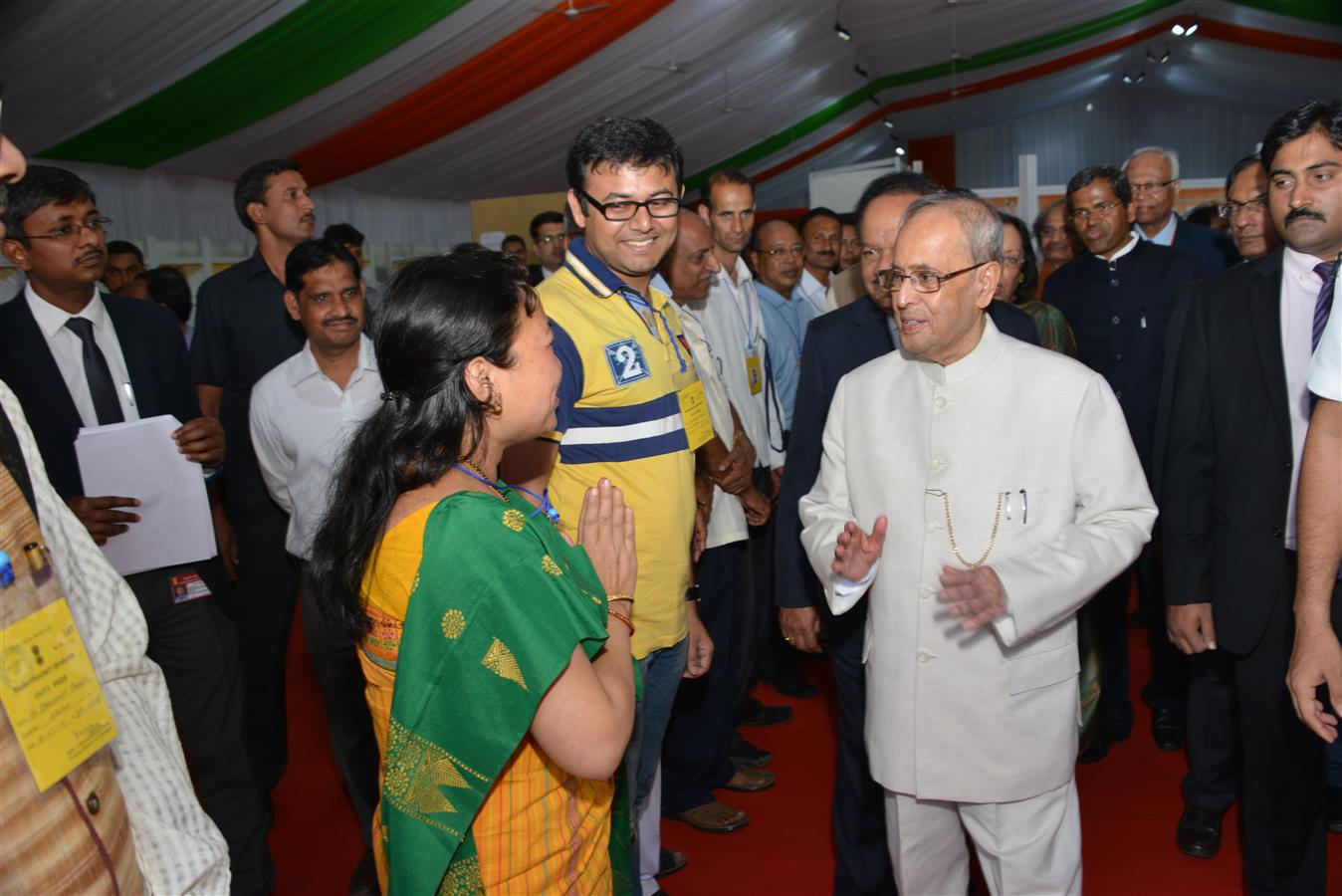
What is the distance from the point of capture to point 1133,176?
462 cm

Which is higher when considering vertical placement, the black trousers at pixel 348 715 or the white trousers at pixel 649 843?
the black trousers at pixel 348 715

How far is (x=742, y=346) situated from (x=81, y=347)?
208cm

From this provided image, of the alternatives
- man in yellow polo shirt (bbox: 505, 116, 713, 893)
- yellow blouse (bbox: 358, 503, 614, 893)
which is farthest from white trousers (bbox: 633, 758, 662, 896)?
yellow blouse (bbox: 358, 503, 614, 893)

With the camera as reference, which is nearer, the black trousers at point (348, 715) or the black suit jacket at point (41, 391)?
the black suit jacket at point (41, 391)

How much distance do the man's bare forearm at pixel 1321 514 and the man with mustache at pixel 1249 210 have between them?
1.77 metres

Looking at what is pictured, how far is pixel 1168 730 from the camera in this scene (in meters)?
3.44

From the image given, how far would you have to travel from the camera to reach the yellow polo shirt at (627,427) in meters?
1.99

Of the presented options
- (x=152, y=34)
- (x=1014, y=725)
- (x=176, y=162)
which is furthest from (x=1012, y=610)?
(x=176, y=162)

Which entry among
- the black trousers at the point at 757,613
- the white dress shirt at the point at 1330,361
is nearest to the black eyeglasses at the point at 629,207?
the white dress shirt at the point at 1330,361

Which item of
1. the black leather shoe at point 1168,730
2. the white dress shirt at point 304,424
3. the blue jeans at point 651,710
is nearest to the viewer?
the blue jeans at point 651,710

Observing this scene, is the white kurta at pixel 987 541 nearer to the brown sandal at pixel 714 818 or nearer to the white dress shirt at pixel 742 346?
the brown sandal at pixel 714 818

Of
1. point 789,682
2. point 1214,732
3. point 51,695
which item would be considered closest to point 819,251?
point 789,682

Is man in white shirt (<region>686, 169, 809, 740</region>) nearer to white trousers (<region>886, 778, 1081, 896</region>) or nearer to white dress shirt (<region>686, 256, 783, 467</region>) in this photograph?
white dress shirt (<region>686, 256, 783, 467</region>)

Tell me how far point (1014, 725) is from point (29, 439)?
1.59m
